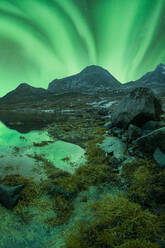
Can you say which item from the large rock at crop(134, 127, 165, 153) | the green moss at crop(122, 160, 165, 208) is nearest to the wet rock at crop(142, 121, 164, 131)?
the large rock at crop(134, 127, 165, 153)

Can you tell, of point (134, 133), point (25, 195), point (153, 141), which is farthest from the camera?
point (134, 133)

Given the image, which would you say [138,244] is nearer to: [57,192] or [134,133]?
[57,192]

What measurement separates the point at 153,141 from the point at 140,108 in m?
5.80

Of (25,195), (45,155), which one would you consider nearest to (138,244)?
(25,195)

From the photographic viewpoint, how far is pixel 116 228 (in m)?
4.07

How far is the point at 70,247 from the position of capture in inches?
148

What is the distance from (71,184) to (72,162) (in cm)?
336

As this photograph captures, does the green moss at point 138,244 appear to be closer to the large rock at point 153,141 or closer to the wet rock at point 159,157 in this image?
the wet rock at point 159,157

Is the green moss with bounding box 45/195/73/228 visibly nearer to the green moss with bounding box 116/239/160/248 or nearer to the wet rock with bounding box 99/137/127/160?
the green moss with bounding box 116/239/160/248

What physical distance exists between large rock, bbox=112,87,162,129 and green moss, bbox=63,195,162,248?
402 inches

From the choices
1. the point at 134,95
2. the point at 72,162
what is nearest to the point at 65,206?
the point at 72,162

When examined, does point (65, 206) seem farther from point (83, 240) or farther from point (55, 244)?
point (83, 240)

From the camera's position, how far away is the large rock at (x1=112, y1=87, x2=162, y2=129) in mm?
12970

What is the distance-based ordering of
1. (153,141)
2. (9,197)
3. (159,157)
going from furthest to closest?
(153,141), (159,157), (9,197)
